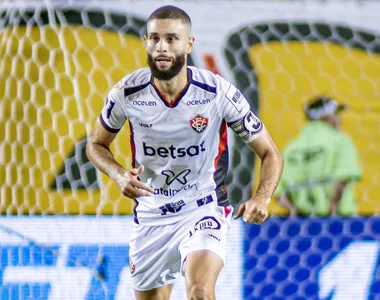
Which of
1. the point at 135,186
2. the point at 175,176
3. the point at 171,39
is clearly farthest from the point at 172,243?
the point at 171,39

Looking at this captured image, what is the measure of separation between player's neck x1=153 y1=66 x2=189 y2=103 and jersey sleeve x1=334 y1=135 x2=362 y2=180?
1649mm

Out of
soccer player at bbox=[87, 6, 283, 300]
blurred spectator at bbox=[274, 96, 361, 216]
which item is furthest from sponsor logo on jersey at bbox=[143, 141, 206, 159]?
blurred spectator at bbox=[274, 96, 361, 216]

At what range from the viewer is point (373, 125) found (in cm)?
456

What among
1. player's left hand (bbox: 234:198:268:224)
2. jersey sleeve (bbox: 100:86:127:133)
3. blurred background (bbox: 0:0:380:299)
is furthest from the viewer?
blurred background (bbox: 0:0:380:299)

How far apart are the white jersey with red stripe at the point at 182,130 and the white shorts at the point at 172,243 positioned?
4cm

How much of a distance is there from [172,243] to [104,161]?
402mm

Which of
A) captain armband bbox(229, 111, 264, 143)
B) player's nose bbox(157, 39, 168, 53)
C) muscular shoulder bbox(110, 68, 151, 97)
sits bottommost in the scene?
captain armband bbox(229, 111, 264, 143)

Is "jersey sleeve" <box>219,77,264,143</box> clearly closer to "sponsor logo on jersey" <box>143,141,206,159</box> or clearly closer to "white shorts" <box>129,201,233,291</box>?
"sponsor logo on jersey" <box>143,141,206,159</box>

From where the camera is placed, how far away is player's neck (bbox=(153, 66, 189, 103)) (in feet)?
9.59

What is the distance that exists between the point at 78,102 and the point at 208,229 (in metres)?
1.66

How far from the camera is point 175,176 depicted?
3.02 m

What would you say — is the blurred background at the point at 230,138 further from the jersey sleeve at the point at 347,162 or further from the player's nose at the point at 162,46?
the player's nose at the point at 162,46

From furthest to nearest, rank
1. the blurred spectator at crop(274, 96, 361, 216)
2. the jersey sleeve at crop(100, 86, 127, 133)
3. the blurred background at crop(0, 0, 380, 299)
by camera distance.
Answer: the blurred spectator at crop(274, 96, 361, 216) < the blurred background at crop(0, 0, 380, 299) < the jersey sleeve at crop(100, 86, 127, 133)

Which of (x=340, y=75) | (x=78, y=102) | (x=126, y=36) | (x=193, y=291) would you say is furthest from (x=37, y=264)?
(x=340, y=75)
